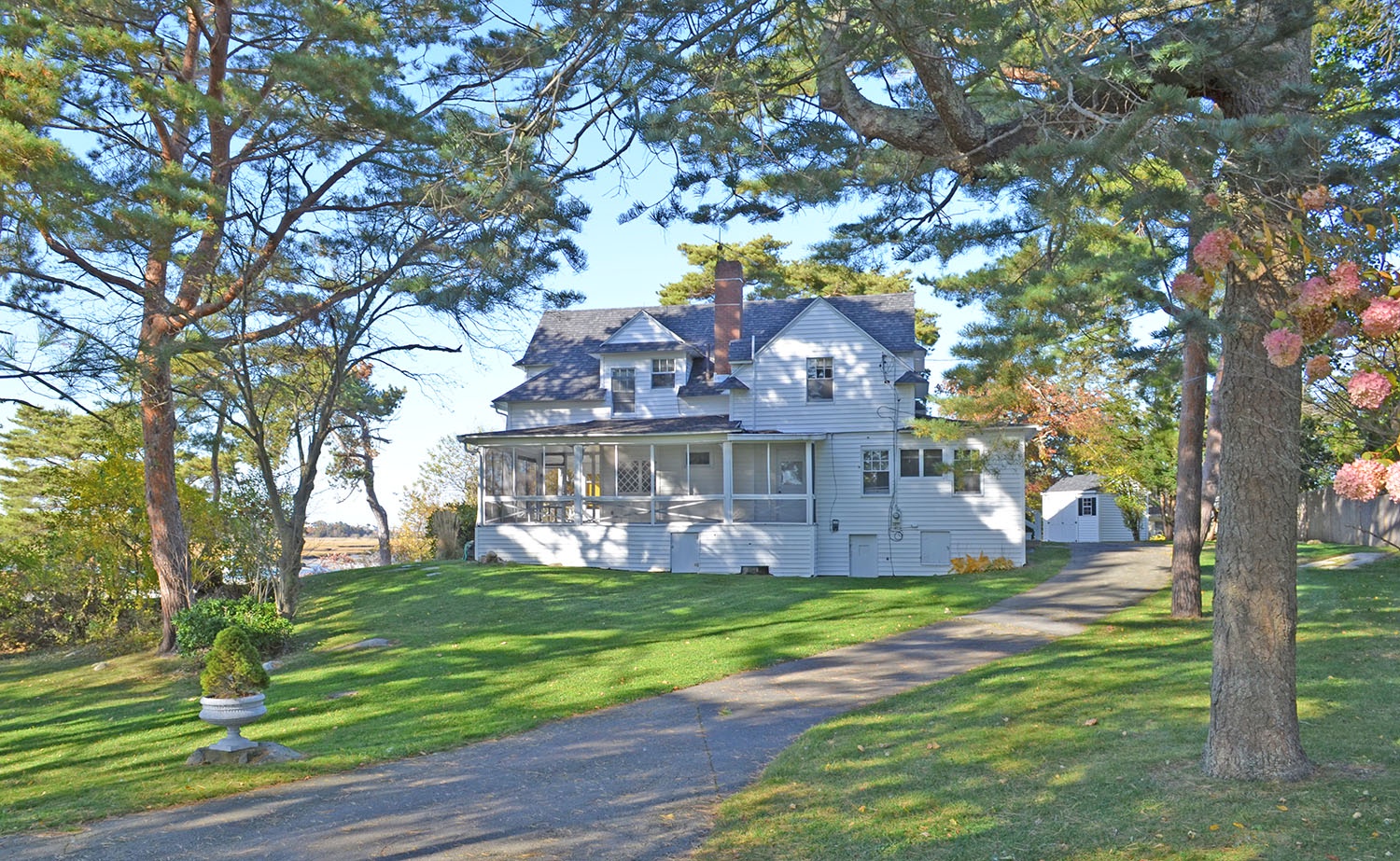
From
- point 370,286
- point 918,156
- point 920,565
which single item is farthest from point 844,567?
point 918,156

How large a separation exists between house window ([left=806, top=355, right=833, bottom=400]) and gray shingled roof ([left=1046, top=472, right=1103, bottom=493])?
2233 centimetres

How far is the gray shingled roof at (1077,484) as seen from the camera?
4590 centimetres

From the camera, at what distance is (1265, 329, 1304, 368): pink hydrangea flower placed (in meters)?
4.20

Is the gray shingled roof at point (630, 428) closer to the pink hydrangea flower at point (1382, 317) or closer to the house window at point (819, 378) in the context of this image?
the house window at point (819, 378)

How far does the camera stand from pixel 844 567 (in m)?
27.0

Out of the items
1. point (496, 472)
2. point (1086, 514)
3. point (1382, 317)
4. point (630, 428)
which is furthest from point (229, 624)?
point (1086, 514)

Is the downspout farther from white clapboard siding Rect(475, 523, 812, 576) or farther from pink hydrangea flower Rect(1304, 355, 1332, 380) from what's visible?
pink hydrangea flower Rect(1304, 355, 1332, 380)

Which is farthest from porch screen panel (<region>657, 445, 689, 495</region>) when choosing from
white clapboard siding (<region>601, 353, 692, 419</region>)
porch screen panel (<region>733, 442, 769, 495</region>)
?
porch screen panel (<region>733, 442, 769, 495</region>)

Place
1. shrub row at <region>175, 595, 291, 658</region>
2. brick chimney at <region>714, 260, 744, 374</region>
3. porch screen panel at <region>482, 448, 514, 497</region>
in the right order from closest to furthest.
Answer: shrub row at <region>175, 595, 291, 658</region> → porch screen panel at <region>482, 448, 514, 497</region> → brick chimney at <region>714, 260, 744, 374</region>

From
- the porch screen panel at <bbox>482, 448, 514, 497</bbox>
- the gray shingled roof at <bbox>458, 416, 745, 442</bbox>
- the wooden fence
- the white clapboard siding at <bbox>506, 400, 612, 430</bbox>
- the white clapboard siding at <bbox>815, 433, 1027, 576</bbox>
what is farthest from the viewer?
the white clapboard siding at <bbox>506, 400, 612, 430</bbox>

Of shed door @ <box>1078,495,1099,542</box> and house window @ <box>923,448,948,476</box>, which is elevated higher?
house window @ <box>923,448,948,476</box>

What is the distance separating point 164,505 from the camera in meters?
18.9

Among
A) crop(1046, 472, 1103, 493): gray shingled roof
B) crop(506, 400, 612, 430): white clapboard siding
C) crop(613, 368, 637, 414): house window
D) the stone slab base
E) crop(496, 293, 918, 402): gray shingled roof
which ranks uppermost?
crop(496, 293, 918, 402): gray shingled roof

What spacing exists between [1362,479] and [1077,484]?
4617 cm
